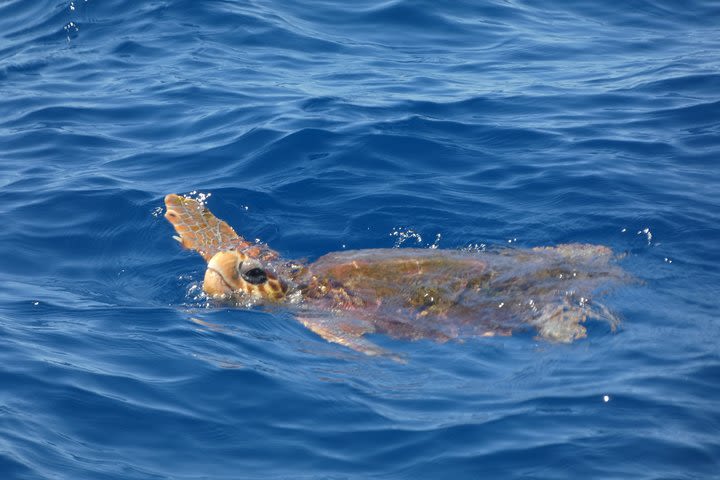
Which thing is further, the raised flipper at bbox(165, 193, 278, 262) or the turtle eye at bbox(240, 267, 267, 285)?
the raised flipper at bbox(165, 193, 278, 262)

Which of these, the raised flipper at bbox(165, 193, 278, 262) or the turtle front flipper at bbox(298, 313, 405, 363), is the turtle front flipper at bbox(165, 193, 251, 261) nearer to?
the raised flipper at bbox(165, 193, 278, 262)

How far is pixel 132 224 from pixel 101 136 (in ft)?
7.91

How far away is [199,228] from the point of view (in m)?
7.54

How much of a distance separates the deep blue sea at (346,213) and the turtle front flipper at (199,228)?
0.20 metres

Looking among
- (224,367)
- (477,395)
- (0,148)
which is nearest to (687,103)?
(477,395)

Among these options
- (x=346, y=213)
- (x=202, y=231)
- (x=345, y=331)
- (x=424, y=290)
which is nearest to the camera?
(x=345, y=331)

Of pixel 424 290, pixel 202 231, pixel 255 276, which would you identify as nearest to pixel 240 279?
pixel 255 276

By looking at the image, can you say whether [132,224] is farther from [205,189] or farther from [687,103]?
[687,103]

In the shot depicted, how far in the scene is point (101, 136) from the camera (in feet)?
33.0

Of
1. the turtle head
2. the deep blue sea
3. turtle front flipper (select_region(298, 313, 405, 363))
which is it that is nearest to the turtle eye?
the turtle head

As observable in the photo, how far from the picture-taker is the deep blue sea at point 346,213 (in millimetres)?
4621

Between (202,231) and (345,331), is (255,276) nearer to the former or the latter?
(345,331)

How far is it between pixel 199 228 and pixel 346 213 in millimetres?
1448

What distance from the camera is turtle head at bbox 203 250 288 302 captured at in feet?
21.3
